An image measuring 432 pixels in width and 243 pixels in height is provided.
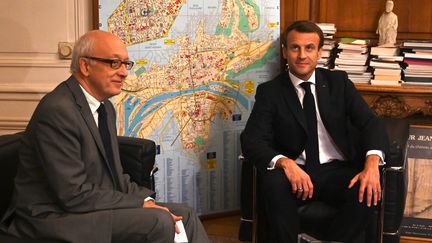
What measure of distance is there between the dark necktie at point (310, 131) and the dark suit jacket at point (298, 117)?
0.12ft

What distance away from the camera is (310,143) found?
11.5 ft

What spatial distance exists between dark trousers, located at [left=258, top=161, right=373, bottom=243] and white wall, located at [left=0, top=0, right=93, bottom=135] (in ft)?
4.69

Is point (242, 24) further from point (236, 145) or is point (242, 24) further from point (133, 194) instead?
point (133, 194)

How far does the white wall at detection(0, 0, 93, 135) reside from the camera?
3889 millimetres

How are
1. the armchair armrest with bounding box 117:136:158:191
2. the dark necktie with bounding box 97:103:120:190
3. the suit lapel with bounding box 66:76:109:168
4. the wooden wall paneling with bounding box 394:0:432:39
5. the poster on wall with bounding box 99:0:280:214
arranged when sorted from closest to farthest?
the suit lapel with bounding box 66:76:109:168, the dark necktie with bounding box 97:103:120:190, the armchair armrest with bounding box 117:136:158:191, the poster on wall with bounding box 99:0:280:214, the wooden wall paneling with bounding box 394:0:432:39

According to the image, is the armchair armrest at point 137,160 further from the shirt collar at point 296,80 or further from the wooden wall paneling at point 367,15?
the wooden wall paneling at point 367,15

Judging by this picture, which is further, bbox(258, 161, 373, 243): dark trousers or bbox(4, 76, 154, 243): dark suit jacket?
bbox(258, 161, 373, 243): dark trousers

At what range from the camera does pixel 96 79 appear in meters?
2.69

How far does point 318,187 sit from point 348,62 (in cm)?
95

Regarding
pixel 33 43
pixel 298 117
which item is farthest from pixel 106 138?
pixel 33 43

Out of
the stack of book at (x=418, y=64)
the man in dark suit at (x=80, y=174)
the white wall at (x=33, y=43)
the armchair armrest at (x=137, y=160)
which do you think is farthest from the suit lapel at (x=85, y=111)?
the stack of book at (x=418, y=64)

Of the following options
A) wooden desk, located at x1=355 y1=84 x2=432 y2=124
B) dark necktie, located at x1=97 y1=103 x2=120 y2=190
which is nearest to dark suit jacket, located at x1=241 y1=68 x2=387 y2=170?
wooden desk, located at x1=355 y1=84 x2=432 y2=124

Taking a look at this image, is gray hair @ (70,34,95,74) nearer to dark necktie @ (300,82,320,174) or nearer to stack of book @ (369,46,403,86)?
dark necktie @ (300,82,320,174)

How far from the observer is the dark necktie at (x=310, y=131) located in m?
3.50
